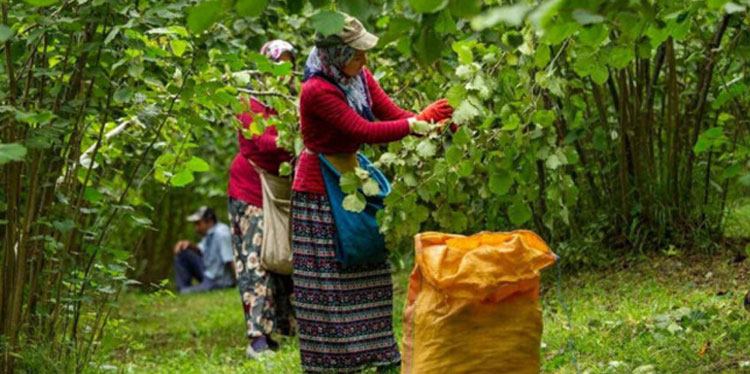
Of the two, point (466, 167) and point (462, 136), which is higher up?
point (462, 136)

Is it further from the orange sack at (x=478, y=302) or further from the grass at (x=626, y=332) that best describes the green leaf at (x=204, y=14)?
the grass at (x=626, y=332)

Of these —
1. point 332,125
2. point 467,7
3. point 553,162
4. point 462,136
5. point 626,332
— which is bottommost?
point 626,332

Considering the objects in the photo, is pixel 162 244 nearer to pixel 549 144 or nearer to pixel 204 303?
pixel 204 303

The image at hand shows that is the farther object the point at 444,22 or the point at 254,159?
the point at 254,159

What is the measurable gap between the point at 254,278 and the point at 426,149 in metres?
2.84

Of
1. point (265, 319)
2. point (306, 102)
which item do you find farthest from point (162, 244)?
point (306, 102)

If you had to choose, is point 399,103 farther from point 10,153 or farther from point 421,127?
point 10,153

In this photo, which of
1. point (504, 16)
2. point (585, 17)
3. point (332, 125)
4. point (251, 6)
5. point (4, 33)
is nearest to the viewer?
point (504, 16)

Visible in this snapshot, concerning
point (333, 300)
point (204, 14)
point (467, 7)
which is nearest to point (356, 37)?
point (333, 300)

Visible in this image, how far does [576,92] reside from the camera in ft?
23.8

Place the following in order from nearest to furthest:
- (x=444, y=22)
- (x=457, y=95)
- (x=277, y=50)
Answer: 1. (x=444, y=22)
2. (x=457, y=95)
3. (x=277, y=50)

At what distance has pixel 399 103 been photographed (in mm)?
7031

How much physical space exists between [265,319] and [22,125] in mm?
2816

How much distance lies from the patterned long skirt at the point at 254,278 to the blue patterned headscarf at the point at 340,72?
199 centimetres
